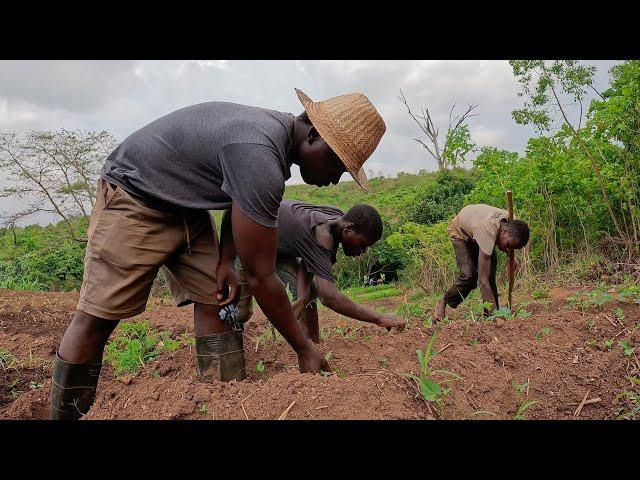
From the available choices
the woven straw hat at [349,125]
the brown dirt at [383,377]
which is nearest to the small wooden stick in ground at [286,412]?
the brown dirt at [383,377]

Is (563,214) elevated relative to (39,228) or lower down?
lower down

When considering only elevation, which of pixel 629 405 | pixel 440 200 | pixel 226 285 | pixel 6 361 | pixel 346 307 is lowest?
pixel 629 405

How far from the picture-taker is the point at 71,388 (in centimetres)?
252

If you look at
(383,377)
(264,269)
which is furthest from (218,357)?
(383,377)

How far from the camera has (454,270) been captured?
10.4 m

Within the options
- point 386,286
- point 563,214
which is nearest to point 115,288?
point 563,214

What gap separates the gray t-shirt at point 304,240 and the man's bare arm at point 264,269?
1.15 metres

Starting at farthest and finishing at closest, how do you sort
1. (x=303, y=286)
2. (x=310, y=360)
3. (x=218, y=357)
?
(x=303, y=286), (x=218, y=357), (x=310, y=360)

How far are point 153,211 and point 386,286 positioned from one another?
10125 millimetres

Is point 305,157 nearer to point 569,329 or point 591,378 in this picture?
point 591,378

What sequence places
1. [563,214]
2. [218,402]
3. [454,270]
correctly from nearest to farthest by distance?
[218,402] < [563,214] < [454,270]

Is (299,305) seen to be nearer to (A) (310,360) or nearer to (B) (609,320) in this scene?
(A) (310,360)

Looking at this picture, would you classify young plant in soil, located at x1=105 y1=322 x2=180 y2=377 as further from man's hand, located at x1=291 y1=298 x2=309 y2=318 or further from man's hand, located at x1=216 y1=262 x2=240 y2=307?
man's hand, located at x1=216 y1=262 x2=240 y2=307

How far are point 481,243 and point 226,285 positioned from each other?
369 centimetres
